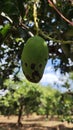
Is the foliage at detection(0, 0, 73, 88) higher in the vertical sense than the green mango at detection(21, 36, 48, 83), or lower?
higher

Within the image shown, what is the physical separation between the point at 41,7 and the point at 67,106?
19.9m

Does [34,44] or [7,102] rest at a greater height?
[7,102]

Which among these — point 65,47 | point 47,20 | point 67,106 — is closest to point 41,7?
point 47,20

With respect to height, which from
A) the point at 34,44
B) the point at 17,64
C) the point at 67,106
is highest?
the point at 67,106

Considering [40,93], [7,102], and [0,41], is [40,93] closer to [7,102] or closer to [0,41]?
[7,102]

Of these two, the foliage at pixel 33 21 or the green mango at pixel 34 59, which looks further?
the foliage at pixel 33 21

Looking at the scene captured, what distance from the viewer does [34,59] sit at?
122 centimetres

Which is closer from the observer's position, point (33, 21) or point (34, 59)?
point (34, 59)

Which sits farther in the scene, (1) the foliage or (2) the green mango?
(1) the foliage

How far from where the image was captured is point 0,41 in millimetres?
1771

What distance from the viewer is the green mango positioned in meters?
1.21

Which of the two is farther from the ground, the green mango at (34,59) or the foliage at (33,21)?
the foliage at (33,21)

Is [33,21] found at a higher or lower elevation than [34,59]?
higher

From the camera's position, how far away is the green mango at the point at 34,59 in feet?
3.96
